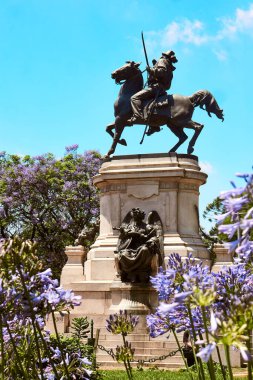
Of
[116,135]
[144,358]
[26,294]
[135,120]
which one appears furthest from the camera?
[116,135]

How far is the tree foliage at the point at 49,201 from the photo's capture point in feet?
119

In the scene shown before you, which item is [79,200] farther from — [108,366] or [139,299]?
[108,366]

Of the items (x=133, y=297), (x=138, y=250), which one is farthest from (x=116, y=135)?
(x=133, y=297)

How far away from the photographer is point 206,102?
68.9 feet

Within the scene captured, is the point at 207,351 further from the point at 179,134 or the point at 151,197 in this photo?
the point at 179,134

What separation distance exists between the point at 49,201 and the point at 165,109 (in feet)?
56.6

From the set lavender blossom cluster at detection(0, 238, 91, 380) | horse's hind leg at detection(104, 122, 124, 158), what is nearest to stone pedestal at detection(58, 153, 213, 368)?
horse's hind leg at detection(104, 122, 124, 158)

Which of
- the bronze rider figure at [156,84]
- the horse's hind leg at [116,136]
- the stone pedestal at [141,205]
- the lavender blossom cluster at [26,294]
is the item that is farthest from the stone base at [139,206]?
the lavender blossom cluster at [26,294]

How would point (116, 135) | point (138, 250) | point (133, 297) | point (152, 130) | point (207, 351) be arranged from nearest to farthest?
point (207, 351) → point (133, 297) → point (138, 250) → point (116, 135) → point (152, 130)

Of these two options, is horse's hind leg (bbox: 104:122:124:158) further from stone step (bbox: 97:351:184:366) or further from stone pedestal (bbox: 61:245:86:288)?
stone step (bbox: 97:351:184:366)

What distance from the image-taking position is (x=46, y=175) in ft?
120

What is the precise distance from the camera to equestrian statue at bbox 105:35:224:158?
2083 cm

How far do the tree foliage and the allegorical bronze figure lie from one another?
58.2 ft

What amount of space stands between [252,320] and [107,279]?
638 inches
